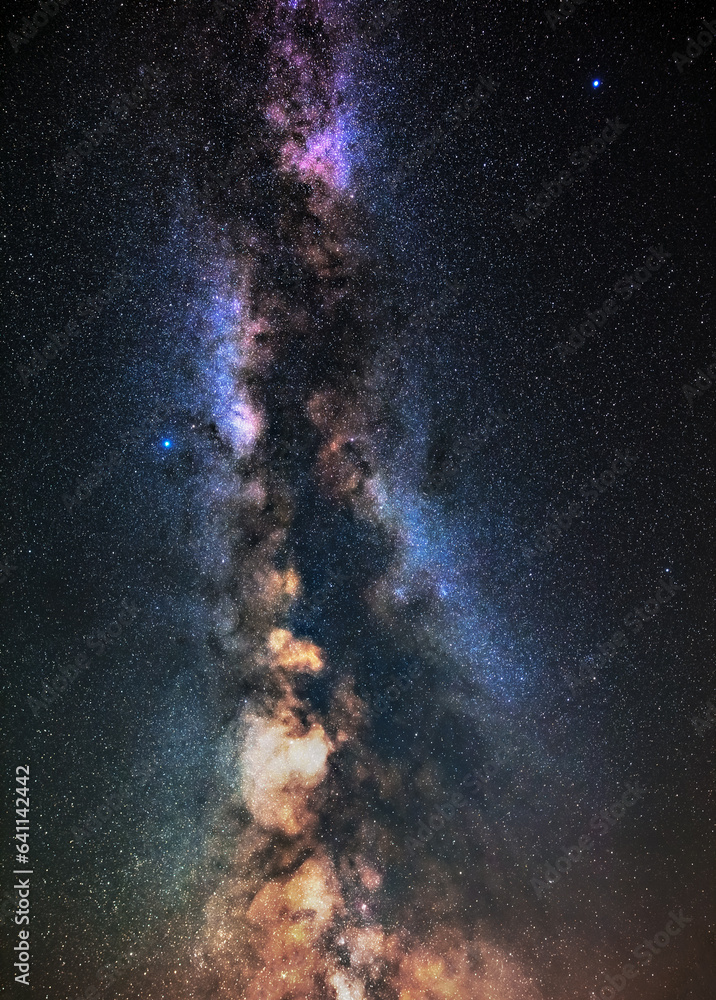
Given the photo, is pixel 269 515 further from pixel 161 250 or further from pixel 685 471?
pixel 685 471

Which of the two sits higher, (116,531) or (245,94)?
(245,94)

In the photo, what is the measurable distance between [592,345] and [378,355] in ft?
2.39

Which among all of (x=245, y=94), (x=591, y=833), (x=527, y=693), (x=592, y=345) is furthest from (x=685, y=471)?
(x=245, y=94)

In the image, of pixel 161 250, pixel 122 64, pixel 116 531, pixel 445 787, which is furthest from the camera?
pixel 445 787

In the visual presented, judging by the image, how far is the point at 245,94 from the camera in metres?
2.03

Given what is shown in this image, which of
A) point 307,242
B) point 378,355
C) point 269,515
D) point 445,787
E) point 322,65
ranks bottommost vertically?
point 445,787

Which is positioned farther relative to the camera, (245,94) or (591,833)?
(591,833)

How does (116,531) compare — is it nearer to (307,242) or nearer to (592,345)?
(307,242)

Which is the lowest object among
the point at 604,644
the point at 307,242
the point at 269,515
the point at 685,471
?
the point at 604,644

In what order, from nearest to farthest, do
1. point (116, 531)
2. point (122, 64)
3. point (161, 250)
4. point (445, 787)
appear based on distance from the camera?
point (122, 64), point (161, 250), point (116, 531), point (445, 787)

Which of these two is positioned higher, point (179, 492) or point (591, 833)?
point (179, 492)

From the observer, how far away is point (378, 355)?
2.24m

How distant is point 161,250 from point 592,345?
148cm

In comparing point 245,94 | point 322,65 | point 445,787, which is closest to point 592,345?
point 322,65
